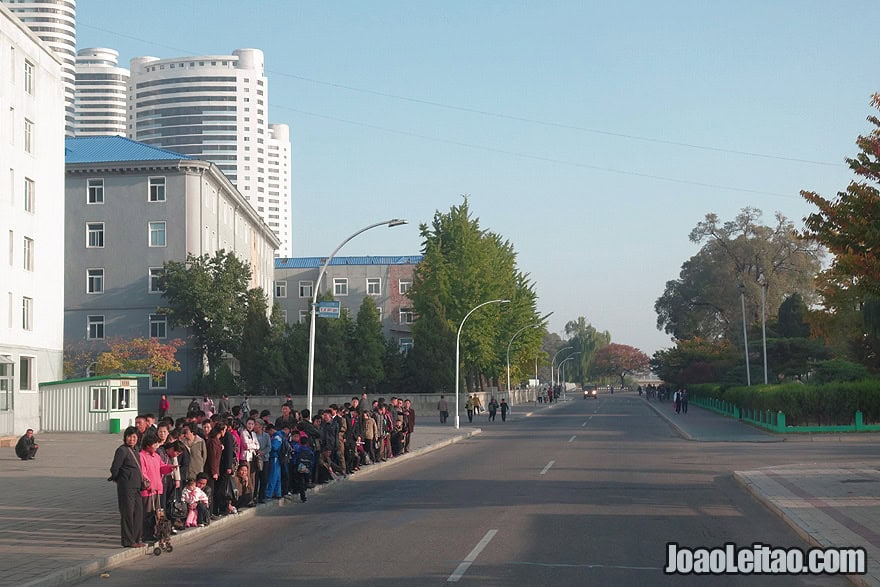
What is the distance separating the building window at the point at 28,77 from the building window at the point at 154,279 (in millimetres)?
21056

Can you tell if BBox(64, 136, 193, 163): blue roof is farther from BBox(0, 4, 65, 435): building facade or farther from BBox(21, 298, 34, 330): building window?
BBox(21, 298, 34, 330): building window

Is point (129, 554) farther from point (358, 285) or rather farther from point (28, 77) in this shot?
point (358, 285)

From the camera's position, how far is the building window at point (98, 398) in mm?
42969

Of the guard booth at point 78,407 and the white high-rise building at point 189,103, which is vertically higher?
the white high-rise building at point 189,103

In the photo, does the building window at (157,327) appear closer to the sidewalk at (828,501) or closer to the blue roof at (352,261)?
the blue roof at (352,261)

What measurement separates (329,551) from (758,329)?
59842mm

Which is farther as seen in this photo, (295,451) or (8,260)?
(8,260)

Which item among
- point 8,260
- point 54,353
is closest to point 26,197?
point 8,260

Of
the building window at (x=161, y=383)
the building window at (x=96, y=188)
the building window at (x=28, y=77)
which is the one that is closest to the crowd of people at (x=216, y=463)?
the building window at (x=28, y=77)

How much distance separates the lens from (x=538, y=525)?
14016 mm

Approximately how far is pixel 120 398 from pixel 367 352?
22133 mm

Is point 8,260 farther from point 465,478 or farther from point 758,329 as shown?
point 758,329

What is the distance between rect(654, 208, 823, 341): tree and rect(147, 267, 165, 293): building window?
43846 millimetres

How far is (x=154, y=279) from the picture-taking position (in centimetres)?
6353
